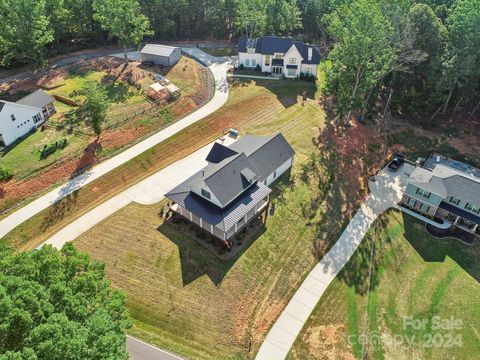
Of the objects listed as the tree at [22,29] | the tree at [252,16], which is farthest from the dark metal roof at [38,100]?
the tree at [252,16]

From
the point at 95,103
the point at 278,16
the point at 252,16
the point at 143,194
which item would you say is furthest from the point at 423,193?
the point at 278,16

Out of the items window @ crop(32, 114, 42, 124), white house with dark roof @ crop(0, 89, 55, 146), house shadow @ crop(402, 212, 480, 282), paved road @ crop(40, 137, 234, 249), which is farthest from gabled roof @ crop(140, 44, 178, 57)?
house shadow @ crop(402, 212, 480, 282)

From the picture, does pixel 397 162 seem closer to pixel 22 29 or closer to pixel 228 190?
pixel 228 190

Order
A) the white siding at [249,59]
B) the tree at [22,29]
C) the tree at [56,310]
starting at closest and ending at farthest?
the tree at [56,310]
the tree at [22,29]
the white siding at [249,59]

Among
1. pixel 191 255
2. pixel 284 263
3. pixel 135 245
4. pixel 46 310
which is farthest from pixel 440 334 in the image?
pixel 46 310

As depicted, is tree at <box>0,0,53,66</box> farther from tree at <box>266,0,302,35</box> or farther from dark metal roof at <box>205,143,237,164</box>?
tree at <box>266,0,302,35</box>

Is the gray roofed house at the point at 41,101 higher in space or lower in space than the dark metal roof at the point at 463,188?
higher

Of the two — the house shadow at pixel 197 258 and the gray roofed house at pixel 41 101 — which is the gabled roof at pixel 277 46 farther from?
the house shadow at pixel 197 258
